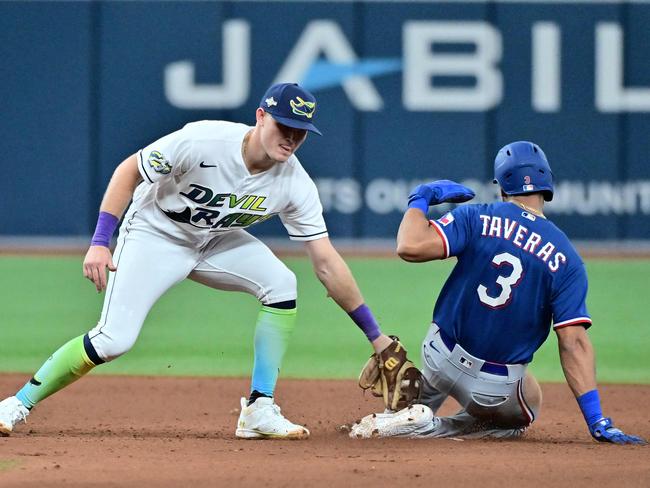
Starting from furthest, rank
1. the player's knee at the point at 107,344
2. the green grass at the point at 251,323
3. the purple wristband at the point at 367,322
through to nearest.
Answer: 1. the green grass at the point at 251,323
2. the purple wristband at the point at 367,322
3. the player's knee at the point at 107,344

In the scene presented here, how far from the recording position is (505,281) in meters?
4.89

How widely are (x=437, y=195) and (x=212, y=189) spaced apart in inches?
39.0

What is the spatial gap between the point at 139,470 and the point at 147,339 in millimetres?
4368

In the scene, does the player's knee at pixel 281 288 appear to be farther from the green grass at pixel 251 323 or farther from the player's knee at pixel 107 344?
the green grass at pixel 251 323

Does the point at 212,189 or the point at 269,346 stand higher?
the point at 212,189

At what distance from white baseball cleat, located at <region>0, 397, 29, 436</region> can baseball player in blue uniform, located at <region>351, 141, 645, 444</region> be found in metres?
1.45

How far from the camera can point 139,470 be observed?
4164 millimetres

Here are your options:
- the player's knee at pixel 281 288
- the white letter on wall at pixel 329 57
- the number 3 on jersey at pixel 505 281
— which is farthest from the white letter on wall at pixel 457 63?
the number 3 on jersey at pixel 505 281

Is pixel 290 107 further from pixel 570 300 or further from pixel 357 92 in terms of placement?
pixel 357 92

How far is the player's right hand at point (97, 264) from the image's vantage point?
4777 millimetres

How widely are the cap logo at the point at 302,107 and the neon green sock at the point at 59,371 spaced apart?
1.35 meters

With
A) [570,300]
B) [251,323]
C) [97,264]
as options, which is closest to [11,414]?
[97,264]

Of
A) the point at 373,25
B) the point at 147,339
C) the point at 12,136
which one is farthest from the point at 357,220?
the point at 147,339

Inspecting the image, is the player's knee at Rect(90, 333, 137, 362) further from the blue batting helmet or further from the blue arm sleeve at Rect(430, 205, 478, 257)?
the blue batting helmet
